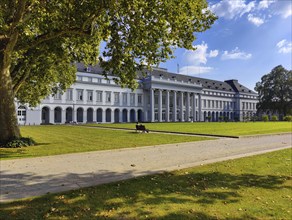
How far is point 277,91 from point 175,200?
9837cm

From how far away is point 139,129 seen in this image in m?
25.6

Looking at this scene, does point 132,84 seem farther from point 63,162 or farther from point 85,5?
point 63,162

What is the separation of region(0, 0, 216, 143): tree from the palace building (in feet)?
131

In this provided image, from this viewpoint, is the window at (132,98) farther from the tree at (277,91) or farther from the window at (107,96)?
the tree at (277,91)

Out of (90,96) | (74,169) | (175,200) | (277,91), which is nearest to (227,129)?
(74,169)

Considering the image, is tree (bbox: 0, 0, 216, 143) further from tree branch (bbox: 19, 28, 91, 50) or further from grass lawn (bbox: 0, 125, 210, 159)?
grass lawn (bbox: 0, 125, 210, 159)

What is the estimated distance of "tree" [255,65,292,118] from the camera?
297ft

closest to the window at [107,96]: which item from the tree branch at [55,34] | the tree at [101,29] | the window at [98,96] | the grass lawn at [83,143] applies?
the window at [98,96]

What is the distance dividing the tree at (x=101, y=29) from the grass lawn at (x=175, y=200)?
636 cm

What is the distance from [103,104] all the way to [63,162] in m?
65.9

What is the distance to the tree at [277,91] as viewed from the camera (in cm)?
9044

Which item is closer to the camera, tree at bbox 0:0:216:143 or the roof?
tree at bbox 0:0:216:143

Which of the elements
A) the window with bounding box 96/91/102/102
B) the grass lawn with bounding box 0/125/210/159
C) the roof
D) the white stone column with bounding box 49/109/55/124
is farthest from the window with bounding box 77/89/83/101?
the grass lawn with bounding box 0/125/210/159

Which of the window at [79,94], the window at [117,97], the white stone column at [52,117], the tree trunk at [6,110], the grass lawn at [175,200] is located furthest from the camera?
the window at [117,97]
